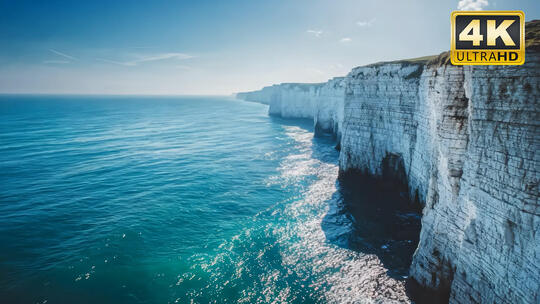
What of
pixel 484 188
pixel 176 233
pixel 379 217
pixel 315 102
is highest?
pixel 315 102

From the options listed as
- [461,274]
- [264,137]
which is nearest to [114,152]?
[264,137]

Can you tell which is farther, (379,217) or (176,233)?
(379,217)

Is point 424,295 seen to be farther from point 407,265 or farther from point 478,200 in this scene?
point 478,200

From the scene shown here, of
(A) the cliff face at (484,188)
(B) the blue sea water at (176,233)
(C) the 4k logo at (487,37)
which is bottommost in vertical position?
(B) the blue sea water at (176,233)

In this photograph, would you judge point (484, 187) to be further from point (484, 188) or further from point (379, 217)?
point (379, 217)

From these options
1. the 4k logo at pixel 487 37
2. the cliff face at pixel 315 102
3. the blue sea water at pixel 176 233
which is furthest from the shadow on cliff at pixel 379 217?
the cliff face at pixel 315 102

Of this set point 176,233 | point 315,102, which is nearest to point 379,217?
point 176,233

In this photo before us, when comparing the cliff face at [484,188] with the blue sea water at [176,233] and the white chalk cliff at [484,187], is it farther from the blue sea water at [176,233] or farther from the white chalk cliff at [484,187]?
the blue sea water at [176,233]
